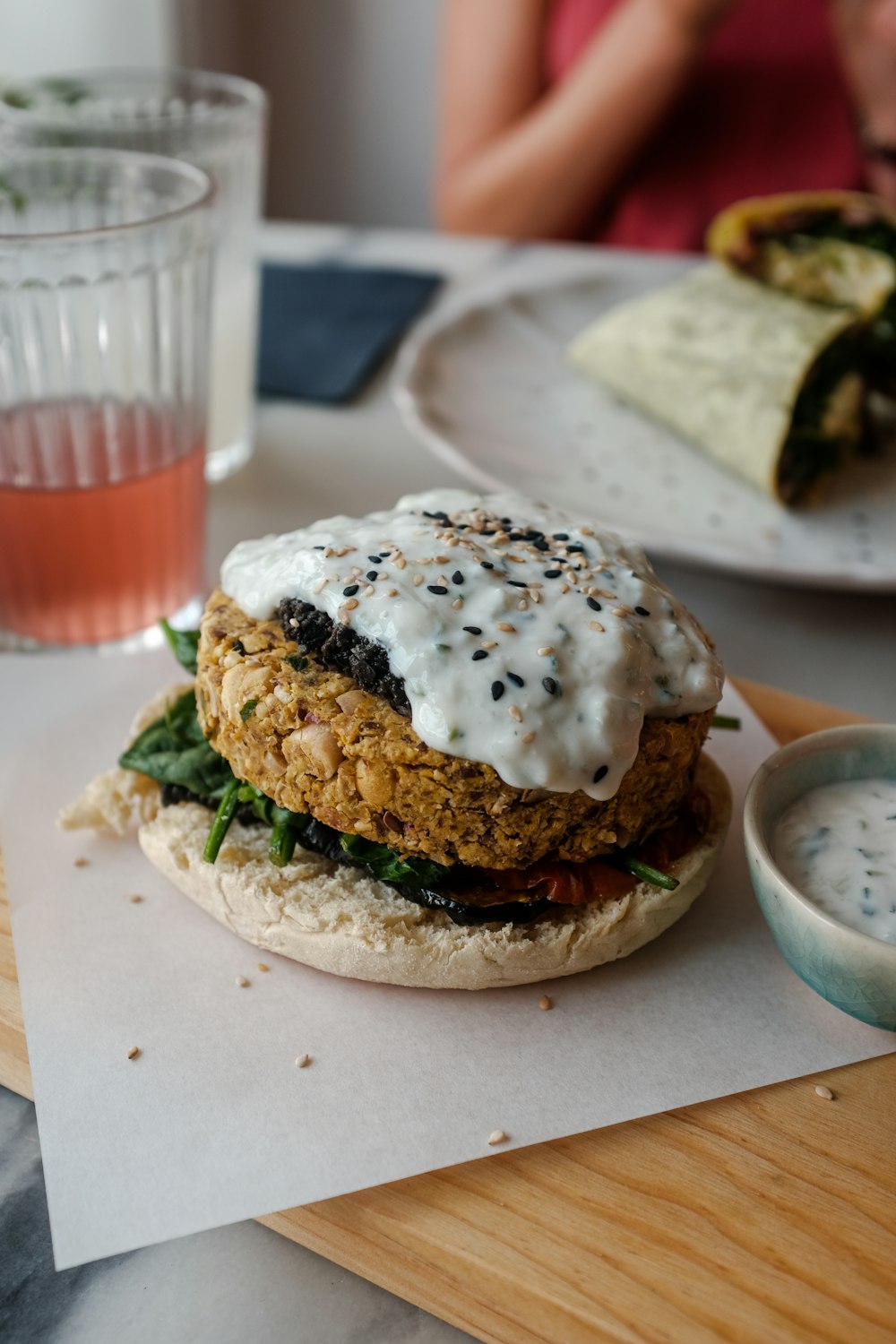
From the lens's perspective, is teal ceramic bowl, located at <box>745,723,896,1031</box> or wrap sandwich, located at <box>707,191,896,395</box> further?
wrap sandwich, located at <box>707,191,896,395</box>

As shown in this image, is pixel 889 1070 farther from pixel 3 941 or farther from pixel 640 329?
pixel 640 329

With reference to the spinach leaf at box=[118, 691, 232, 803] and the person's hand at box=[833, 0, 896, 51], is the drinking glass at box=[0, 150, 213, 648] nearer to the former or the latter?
the spinach leaf at box=[118, 691, 232, 803]

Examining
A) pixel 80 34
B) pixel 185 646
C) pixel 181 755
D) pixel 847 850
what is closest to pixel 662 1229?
pixel 847 850

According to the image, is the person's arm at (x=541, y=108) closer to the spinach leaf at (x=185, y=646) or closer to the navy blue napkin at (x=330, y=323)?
the navy blue napkin at (x=330, y=323)

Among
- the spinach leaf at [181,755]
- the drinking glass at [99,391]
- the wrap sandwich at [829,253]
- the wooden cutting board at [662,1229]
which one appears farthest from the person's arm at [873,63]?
the wooden cutting board at [662,1229]

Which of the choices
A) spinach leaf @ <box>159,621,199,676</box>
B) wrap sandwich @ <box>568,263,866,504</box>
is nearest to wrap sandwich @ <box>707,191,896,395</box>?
wrap sandwich @ <box>568,263,866,504</box>

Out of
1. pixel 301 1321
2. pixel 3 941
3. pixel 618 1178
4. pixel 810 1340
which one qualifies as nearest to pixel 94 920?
pixel 3 941

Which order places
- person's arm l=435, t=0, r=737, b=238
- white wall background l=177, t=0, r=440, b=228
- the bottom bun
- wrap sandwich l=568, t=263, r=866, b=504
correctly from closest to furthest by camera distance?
the bottom bun < wrap sandwich l=568, t=263, r=866, b=504 < person's arm l=435, t=0, r=737, b=238 < white wall background l=177, t=0, r=440, b=228
